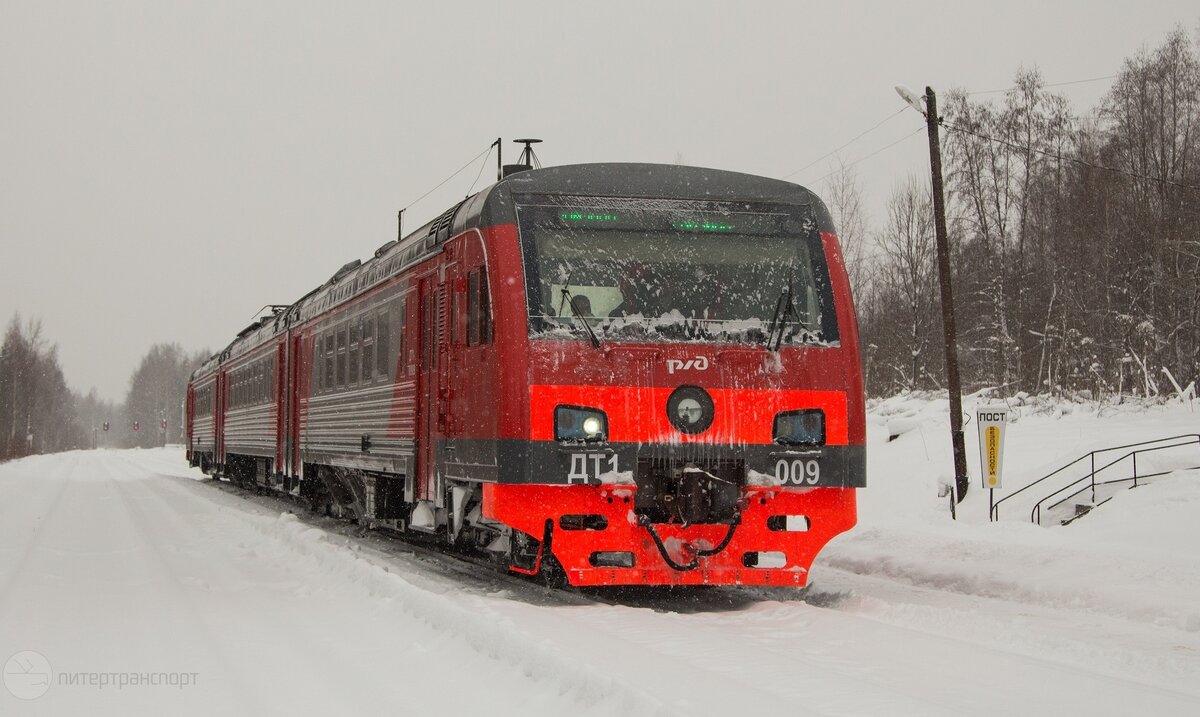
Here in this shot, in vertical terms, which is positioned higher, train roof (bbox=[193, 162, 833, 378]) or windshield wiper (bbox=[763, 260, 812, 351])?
train roof (bbox=[193, 162, 833, 378])

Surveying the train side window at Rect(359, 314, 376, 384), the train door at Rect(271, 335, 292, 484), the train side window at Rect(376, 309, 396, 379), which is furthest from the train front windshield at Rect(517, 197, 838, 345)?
the train door at Rect(271, 335, 292, 484)

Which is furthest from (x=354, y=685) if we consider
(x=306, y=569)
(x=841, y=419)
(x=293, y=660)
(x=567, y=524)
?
(x=306, y=569)

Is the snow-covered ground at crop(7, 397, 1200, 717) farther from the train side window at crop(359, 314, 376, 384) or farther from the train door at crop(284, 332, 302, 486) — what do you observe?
the train door at crop(284, 332, 302, 486)

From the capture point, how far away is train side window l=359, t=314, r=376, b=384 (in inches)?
505

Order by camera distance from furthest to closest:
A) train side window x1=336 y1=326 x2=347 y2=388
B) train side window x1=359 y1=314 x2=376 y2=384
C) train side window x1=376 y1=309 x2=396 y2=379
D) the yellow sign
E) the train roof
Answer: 1. the yellow sign
2. train side window x1=336 y1=326 x2=347 y2=388
3. train side window x1=359 y1=314 x2=376 y2=384
4. train side window x1=376 y1=309 x2=396 y2=379
5. the train roof

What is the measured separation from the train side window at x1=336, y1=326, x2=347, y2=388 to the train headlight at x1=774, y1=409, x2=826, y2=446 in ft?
23.5

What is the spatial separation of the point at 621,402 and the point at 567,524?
3.05ft

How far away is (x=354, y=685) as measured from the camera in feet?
18.2

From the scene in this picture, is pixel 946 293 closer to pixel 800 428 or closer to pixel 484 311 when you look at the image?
pixel 800 428

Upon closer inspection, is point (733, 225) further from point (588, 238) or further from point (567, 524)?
point (567, 524)

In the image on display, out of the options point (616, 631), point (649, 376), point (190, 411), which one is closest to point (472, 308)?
point (649, 376)

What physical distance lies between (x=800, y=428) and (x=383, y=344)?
17.2 ft

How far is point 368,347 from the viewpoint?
13.0m

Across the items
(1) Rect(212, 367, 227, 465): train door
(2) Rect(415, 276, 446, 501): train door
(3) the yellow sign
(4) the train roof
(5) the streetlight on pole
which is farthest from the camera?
(1) Rect(212, 367, 227, 465): train door
